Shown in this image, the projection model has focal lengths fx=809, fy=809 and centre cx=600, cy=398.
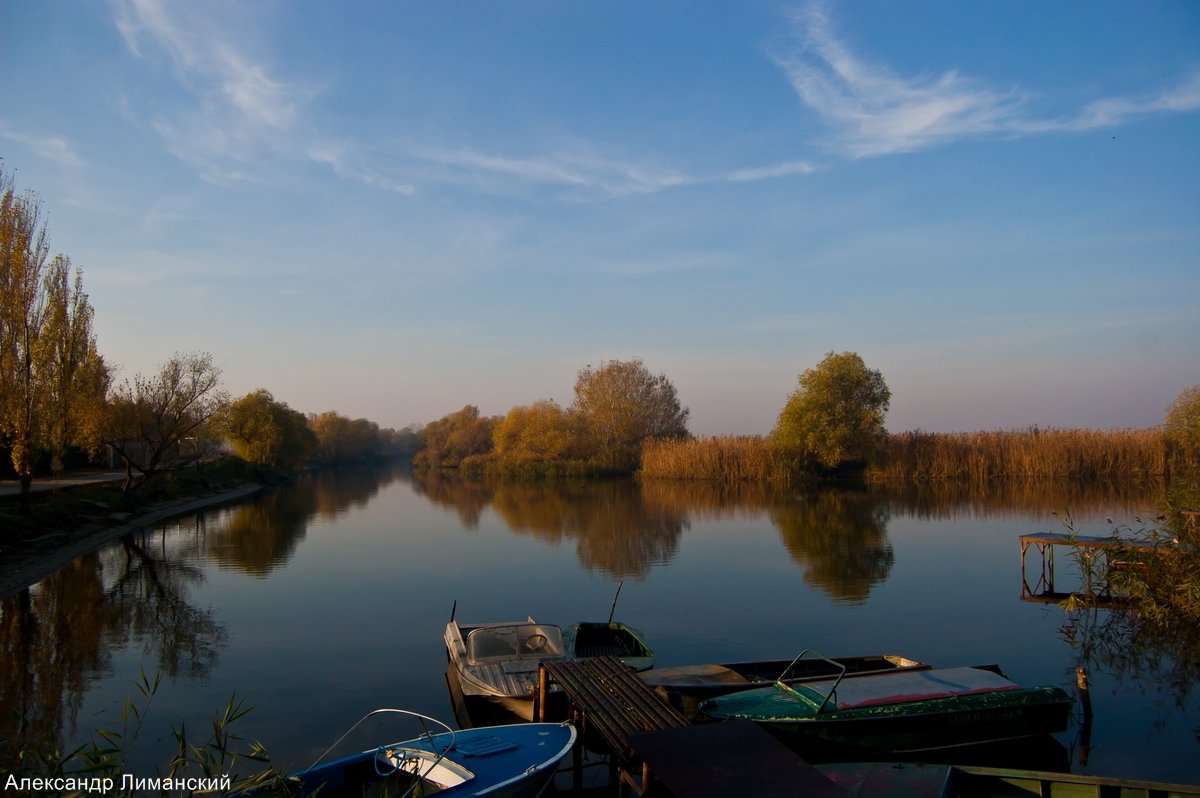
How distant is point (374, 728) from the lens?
31.2ft

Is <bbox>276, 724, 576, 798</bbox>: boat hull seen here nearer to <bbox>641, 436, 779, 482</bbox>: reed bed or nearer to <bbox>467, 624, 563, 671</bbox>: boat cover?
<bbox>467, 624, 563, 671</bbox>: boat cover

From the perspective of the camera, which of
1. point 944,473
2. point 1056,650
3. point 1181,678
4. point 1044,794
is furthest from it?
point 944,473

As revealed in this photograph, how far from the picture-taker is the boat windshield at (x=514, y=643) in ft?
34.7

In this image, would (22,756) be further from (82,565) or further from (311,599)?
(82,565)

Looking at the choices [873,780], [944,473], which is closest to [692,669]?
[873,780]

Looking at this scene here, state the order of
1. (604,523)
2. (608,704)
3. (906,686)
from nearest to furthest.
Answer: (608,704) → (906,686) → (604,523)

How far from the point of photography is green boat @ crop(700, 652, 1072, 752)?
8.21m

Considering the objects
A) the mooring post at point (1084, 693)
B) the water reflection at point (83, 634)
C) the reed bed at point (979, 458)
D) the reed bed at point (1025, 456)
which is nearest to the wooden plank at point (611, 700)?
the water reflection at point (83, 634)

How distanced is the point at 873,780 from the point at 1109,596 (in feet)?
36.4

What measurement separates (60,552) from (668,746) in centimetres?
2167

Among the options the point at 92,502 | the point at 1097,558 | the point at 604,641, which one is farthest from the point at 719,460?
the point at 604,641

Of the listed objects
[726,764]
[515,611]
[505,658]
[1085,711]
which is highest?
[726,764]

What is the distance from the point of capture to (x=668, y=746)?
6465 millimetres

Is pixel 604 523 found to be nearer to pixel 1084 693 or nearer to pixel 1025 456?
pixel 1084 693
